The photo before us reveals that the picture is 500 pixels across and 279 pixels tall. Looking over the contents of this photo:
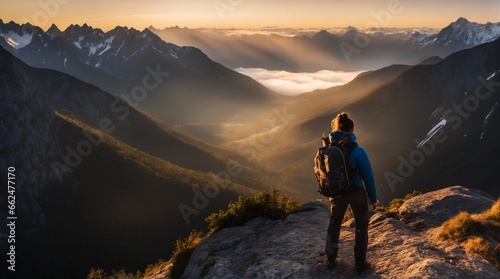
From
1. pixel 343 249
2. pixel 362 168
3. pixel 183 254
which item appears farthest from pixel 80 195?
pixel 362 168

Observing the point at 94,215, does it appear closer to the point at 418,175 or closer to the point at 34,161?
the point at 34,161

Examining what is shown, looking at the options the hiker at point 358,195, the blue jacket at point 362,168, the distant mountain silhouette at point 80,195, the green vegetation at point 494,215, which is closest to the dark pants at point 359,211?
the hiker at point 358,195

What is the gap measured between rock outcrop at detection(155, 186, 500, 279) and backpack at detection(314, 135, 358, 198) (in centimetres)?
309

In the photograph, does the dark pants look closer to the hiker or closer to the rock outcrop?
the hiker

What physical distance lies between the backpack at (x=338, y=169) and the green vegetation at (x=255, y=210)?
33.6ft

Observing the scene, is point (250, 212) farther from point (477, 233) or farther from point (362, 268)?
point (477, 233)

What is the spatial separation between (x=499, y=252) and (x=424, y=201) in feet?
22.8

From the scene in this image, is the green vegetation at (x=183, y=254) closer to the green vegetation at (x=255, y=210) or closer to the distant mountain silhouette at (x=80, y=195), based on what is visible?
the green vegetation at (x=255, y=210)

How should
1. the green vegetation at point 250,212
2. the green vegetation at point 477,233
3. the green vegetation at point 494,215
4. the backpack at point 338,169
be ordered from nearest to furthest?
1. the backpack at point 338,169
2. the green vegetation at point 477,233
3. the green vegetation at point 494,215
4. the green vegetation at point 250,212

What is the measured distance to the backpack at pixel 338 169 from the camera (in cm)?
1200

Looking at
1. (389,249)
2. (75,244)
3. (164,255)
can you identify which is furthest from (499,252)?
(75,244)

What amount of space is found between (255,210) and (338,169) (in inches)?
466

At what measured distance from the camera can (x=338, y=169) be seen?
12023 millimetres

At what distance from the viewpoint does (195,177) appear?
592 feet
